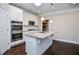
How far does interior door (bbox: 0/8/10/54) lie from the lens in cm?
245

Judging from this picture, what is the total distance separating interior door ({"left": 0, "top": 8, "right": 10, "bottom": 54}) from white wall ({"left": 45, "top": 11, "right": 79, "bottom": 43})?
3230 mm

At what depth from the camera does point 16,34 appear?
338 centimetres

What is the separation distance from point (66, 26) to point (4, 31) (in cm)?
367

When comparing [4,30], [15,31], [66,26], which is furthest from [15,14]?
[66,26]

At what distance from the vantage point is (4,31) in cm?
262

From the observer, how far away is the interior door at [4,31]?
2449mm

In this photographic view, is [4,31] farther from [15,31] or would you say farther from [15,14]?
[15,14]

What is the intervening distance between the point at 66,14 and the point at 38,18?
7.74ft

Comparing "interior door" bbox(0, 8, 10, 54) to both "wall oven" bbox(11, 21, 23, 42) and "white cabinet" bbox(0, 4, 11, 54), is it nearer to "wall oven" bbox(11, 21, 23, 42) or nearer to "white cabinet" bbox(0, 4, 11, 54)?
"white cabinet" bbox(0, 4, 11, 54)

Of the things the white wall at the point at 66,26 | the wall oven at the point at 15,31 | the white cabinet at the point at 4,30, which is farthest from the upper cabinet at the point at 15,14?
the white wall at the point at 66,26

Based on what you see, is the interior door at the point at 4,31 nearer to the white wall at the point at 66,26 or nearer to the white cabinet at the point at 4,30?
the white cabinet at the point at 4,30

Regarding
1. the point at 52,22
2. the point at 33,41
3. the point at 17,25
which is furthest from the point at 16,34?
the point at 52,22
